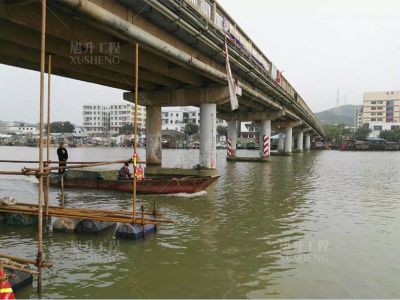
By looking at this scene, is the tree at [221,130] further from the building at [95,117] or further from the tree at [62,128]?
the tree at [62,128]

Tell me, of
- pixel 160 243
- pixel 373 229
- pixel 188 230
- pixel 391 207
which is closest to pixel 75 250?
pixel 160 243

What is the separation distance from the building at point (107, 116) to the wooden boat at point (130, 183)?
153539 mm

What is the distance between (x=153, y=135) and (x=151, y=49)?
14.1 meters

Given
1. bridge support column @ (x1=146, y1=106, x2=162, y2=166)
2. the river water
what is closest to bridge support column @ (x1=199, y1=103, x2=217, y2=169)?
bridge support column @ (x1=146, y1=106, x2=162, y2=166)

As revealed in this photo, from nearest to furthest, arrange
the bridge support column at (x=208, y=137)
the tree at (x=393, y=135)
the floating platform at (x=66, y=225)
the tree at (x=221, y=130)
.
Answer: the floating platform at (x=66, y=225) → the bridge support column at (x=208, y=137) → the tree at (x=393, y=135) → the tree at (x=221, y=130)

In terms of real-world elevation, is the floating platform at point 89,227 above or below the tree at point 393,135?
below

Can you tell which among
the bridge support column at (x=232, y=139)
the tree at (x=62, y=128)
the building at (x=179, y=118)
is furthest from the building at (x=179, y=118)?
the bridge support column at (x=232, y=139)

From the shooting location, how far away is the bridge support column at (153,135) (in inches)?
1190

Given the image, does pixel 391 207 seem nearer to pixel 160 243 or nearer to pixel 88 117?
pixel 160 243

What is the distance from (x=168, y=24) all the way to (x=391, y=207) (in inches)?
493

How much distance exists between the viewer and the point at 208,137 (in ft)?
93.1

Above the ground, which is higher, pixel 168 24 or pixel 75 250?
pixel 168 24

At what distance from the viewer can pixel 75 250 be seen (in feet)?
32.7

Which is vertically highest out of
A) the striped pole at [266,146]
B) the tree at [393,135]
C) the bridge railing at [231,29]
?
the bridge railing at [231,29]
